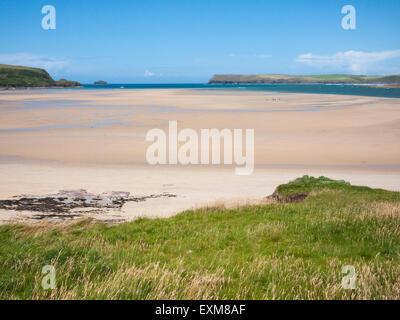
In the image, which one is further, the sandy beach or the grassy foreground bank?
the sandy beach

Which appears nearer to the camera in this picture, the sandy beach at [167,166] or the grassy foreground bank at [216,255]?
the grassy foreground bank at [216,255]

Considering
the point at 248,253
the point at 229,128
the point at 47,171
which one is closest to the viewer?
the point at 248,253

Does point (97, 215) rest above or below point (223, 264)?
below

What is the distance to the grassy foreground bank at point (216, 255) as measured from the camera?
19.9 ft

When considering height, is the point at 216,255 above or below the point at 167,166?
above

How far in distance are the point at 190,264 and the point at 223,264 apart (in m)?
0.67

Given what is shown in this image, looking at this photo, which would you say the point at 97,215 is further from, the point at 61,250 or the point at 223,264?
the point at 223,264

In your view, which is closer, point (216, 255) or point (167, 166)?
point (216, 255)

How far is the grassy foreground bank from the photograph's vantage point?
607 centimetres

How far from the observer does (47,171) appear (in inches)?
934

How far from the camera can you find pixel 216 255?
8.30 metres

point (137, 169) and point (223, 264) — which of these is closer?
point (223, 264)
